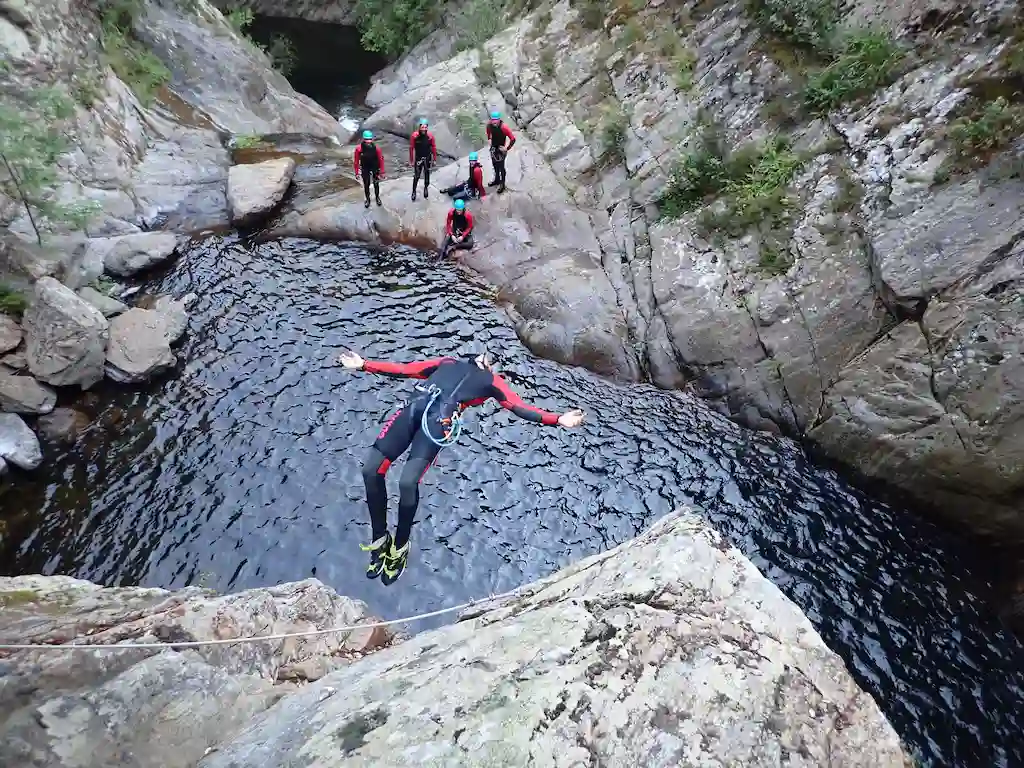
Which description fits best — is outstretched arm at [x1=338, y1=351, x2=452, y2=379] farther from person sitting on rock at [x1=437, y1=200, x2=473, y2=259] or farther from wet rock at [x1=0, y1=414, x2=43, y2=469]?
person sitting on rock at [x1=437, y1=200, x2=473, y2=259]

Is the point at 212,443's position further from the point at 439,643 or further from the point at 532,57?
the point at 532,57

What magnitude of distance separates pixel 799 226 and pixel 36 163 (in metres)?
15.2

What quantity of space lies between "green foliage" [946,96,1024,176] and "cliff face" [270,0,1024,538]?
4 centimetres

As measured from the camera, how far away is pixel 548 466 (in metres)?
11.0

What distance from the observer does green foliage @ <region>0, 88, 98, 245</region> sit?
12.6 m

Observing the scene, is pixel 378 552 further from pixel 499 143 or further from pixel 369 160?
pixel 499 143

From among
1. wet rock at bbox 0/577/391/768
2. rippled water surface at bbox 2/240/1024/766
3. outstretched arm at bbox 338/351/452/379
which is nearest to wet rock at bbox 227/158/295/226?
rippled water surface at bbox 2/240/1024/766

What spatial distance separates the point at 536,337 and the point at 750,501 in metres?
5.35

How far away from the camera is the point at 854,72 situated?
1312 cm

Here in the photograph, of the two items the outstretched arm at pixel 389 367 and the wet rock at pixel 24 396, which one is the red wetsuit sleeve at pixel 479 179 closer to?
the outstretched arm at pixel 389 367

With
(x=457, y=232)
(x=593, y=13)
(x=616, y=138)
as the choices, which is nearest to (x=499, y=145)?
Answer: (x=457, y=232)

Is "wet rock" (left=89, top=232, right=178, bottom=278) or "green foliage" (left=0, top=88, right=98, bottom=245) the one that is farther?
"wet rock" (left=89, top=232, right=178, bottom=278)

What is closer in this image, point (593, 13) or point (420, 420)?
point (420, 420)

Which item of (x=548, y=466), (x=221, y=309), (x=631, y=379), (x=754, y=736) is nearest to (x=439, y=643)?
(x=754, y=736)
